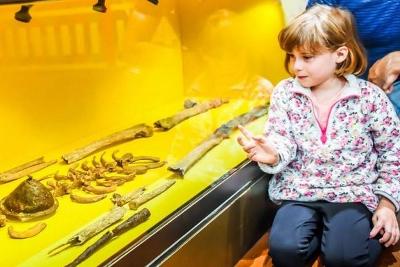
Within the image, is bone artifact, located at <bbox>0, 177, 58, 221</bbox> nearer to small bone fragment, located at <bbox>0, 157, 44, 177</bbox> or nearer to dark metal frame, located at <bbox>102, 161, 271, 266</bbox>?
small bone fragment, located at <bbox>0, 157, 44, 177</bbox>

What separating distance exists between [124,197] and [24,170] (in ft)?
1.72

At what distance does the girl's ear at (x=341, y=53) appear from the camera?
2631 mm

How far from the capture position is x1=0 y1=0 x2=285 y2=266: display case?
240 cm

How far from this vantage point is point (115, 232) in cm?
227

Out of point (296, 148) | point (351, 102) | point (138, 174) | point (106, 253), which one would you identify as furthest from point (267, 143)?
point (106, 253)

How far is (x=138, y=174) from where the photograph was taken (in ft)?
9.25

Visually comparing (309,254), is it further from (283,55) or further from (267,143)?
(283,55)

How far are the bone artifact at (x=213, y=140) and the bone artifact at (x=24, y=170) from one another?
1.85 feet

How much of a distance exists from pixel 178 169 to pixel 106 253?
74 cm

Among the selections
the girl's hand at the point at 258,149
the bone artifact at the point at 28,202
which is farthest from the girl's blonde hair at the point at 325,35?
the bone artifact at the point at 28,202

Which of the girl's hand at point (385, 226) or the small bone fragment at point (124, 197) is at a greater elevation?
the small bone fragment at point (124, 197)

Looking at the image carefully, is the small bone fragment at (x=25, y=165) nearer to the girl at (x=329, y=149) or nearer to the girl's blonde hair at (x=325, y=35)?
the girl at (x=329, y=149)

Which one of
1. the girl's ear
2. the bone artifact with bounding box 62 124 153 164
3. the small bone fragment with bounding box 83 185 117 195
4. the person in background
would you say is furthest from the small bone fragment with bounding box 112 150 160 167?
the person in background

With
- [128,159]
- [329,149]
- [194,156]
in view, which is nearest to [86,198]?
[128,159]
